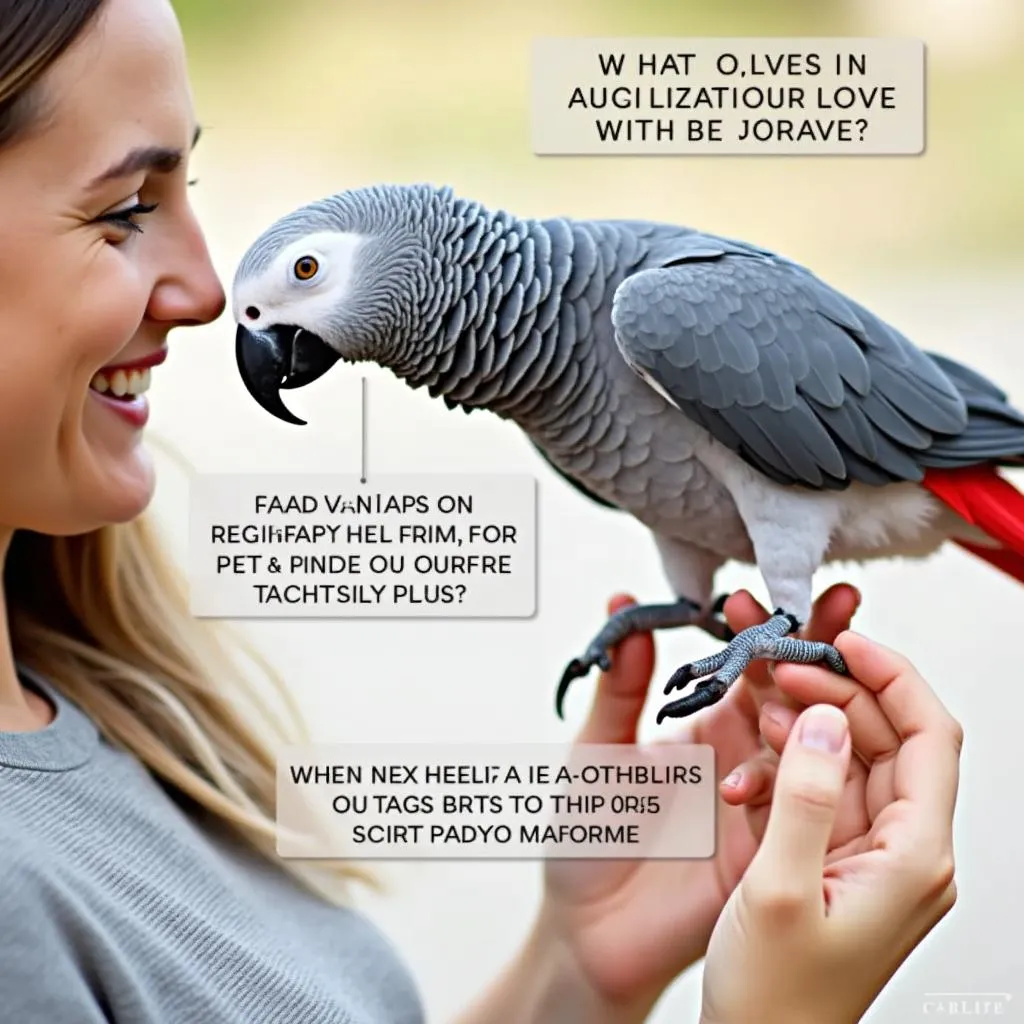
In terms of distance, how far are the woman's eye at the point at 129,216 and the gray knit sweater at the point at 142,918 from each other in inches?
14.8

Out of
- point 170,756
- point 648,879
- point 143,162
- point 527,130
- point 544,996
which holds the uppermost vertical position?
point 527,130

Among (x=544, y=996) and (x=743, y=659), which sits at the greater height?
(x=743, y=659)

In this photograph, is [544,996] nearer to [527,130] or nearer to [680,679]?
[680,679]

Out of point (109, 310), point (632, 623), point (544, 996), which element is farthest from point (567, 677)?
point (109, 310)

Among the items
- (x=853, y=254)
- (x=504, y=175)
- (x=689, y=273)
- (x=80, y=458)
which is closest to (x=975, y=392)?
(x=853, y=254)

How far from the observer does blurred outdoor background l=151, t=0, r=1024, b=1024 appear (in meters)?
0.97

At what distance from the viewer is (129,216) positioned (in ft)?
2.50

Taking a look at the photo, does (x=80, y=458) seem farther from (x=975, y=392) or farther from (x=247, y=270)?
(x=975, y=392)

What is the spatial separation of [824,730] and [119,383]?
0.57 m

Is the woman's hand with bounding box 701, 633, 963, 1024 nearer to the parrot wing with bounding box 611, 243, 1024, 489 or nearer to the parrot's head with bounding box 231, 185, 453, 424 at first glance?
the parrot wing with bounding box 611, 243, 1024, 489

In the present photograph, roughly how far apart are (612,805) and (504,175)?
0.59 m

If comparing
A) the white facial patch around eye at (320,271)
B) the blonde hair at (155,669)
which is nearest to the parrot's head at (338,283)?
the white facial patch around eye at (320,271)

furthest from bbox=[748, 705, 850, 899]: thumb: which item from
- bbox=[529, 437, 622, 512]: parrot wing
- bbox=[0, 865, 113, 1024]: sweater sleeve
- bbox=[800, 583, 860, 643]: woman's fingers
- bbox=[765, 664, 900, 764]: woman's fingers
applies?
bbox=[0, 865, 113, 1024]: sweater sleeve

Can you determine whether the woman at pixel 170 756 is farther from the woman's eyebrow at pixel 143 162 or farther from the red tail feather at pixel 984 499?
the red tail feather at pixel 984 499
